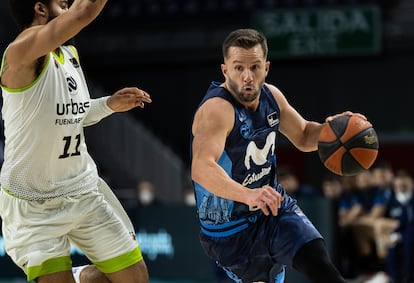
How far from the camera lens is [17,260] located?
480cm

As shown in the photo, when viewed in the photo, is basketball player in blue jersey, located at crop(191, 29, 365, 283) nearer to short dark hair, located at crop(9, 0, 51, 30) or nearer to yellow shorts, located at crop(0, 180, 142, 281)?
yellow shorts, located at crop(0, 180, 142, 281)

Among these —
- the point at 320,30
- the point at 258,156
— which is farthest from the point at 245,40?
the point at 320,30

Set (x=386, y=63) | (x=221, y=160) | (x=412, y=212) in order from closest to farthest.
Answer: (x=221, y=160) < (x=412, y=212) < (x=386, y=63)

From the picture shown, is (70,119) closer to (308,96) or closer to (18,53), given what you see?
(18,53)

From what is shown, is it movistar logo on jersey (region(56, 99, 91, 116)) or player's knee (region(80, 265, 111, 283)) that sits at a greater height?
movistar logo on jersey (region(56, 99, 91, 116))

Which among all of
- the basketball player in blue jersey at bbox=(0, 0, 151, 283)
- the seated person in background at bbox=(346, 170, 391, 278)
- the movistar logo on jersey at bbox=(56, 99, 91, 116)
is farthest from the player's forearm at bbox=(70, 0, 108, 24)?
the seated person in background at bbox=(346, 170, 391, 278)

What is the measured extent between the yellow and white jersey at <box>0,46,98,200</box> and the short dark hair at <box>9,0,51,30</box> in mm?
227

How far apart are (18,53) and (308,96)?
58.1 ft

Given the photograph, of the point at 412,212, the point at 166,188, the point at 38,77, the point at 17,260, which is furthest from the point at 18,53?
the point at 166,188

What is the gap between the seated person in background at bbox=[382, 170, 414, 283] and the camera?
475 inches

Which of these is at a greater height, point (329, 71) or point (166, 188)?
point (329, 71)

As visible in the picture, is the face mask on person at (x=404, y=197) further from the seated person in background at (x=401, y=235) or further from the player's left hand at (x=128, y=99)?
the player's left hand at (x=128, y=99)

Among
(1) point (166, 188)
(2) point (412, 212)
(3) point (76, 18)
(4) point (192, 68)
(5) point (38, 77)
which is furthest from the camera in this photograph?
(4) point (192, 68)

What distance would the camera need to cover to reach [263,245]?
4980 millimetres
